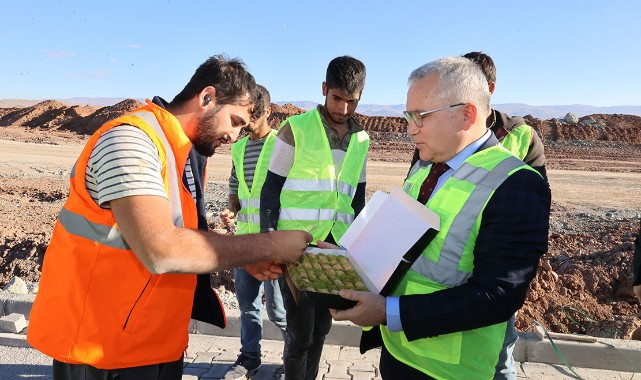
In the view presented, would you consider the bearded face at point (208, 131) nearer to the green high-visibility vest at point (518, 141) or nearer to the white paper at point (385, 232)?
the white paper at point (385, 232)

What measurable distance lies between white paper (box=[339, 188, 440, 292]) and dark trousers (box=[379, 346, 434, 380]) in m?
0.34

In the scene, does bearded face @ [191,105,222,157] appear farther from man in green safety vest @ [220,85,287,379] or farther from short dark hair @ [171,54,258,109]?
man in green safety vest @ [220,85,287,379]

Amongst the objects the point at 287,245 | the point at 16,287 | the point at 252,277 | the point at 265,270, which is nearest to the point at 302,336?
the point at 265,270

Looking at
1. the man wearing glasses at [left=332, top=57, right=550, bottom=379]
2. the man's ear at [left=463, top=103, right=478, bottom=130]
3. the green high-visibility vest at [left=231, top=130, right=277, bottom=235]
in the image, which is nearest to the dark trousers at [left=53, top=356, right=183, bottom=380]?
the man wearing glasses at [left=332, top=57, right=550, bottom=379]

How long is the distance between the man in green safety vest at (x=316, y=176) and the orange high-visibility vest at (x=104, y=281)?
1.36 metres

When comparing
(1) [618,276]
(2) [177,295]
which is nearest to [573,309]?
(1) [618,276]

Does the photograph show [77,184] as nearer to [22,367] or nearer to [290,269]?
[290,269]

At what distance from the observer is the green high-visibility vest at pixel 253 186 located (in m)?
4.12

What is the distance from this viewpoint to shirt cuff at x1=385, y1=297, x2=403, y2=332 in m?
1.92

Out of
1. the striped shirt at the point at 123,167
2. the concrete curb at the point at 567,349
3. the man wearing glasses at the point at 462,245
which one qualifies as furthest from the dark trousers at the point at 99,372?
the concrete curb at the point at 567,349

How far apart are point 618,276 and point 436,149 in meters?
5.43

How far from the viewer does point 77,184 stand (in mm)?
Answer: 1958

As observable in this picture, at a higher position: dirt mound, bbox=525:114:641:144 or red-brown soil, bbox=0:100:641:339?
dirt mound, bbox=525:114:641:144

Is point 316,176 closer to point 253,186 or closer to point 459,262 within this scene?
point 253,186
